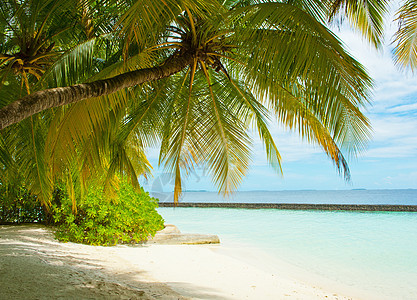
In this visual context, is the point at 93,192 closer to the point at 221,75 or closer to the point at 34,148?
the point at 34,148

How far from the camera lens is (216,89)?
5.88 m

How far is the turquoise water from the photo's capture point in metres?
6.23

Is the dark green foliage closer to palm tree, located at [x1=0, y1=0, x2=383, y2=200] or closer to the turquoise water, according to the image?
palm tree, located at [x1=0, y1=0, x2=383, y2=200]

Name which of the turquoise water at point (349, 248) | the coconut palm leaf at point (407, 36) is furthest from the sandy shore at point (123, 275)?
the coconut palm leaf at point (407, 36)

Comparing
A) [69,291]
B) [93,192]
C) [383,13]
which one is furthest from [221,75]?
[69,291]

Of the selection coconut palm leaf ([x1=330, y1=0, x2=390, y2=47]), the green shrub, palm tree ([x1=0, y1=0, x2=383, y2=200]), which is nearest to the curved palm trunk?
palm tree ([x1=0, y1=0, x2=383, y2=200])

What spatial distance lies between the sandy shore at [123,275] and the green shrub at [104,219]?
532mm

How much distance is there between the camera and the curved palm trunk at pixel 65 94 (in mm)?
2270

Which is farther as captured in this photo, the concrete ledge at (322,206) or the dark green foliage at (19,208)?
the concrete ledge at (322,206)

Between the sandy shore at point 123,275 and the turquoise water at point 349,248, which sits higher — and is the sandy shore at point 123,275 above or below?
above

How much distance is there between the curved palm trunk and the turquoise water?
16.8ft

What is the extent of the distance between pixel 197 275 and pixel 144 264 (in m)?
0.83

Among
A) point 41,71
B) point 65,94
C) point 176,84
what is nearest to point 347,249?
point 176,84

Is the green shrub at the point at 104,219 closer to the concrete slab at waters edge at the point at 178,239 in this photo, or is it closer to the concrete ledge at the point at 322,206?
the concrete slab at waters edge at the point at 178,239
